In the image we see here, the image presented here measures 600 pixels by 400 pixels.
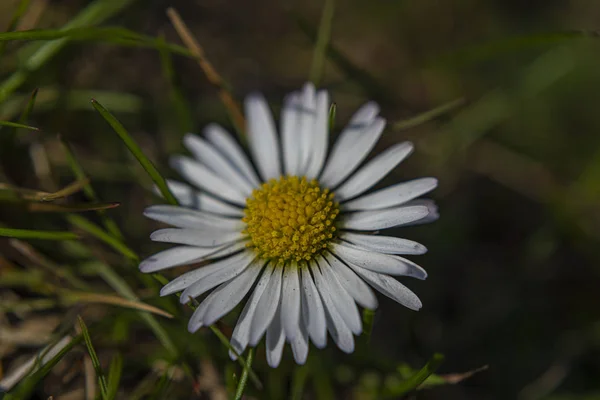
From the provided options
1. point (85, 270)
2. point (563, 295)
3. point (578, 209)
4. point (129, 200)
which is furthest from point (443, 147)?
point (85, 270)

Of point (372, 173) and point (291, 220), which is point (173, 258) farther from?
point (372, 173)

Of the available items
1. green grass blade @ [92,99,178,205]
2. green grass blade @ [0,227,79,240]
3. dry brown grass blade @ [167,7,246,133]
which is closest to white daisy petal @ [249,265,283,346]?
green grass blade @ [92,99,178,205]

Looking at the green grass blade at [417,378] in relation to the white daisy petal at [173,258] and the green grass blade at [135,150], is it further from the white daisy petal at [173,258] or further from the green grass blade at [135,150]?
the green grass blade at [135,150]

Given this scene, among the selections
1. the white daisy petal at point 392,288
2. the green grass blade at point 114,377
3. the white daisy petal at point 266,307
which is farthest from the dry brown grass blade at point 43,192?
the white daisy petal at point 392,288

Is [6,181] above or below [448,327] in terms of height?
above

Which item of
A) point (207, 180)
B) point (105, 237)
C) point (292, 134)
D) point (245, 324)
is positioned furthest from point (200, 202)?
point (245, 324)

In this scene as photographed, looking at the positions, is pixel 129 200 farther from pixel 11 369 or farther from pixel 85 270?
pixel 11 369
